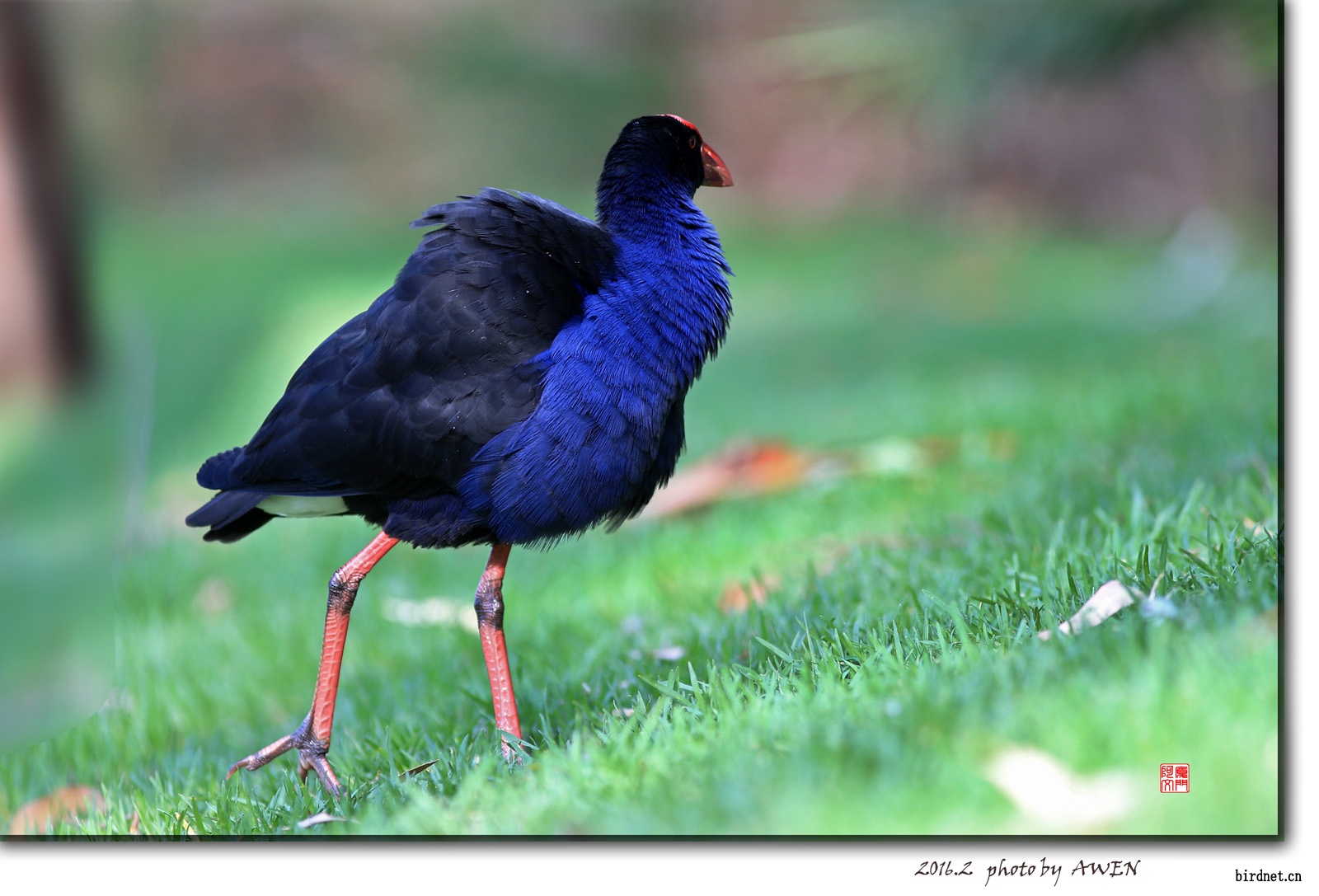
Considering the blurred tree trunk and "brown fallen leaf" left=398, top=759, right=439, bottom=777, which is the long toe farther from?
the blurred tree trunk

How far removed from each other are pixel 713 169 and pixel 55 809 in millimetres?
1994

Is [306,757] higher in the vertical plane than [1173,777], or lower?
lower

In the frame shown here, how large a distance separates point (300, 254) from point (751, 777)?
245 inches

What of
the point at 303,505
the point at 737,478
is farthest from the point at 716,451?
the point at 303,505

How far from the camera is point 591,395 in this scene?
224 centimetres

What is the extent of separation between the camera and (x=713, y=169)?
2.67m

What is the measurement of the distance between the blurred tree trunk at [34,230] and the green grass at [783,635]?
106 millimetres

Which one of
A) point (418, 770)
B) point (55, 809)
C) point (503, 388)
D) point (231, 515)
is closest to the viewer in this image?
point (503, 388)

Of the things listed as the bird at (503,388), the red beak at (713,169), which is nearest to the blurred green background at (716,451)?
the bird at (503,388)

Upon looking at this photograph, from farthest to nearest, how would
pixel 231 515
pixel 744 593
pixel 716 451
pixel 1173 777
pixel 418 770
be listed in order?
pixel 716 451, pixel 744 593, pixel 231 515, pixel 418 770, pixel 1173 777

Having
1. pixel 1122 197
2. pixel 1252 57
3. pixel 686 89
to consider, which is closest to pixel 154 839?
pixel 1252 57

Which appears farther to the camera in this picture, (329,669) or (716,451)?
(716,451)

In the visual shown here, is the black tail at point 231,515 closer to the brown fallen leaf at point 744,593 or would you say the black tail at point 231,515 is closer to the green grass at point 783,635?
the green grass at point 783,635

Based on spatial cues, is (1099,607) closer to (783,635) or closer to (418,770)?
(783,635)
